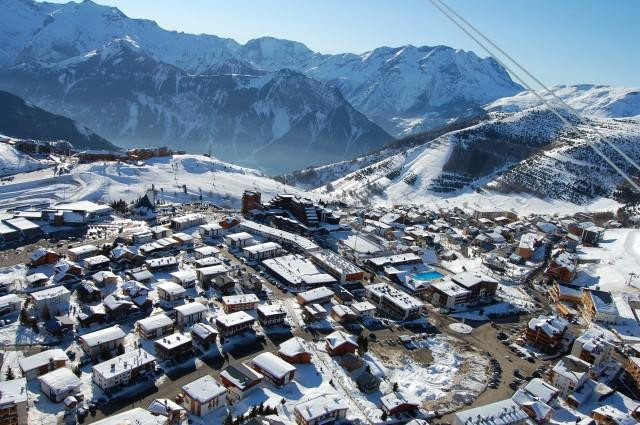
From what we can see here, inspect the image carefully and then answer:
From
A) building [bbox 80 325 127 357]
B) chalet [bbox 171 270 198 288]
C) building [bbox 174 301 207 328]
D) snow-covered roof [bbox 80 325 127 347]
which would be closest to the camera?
building [bbox 80 325 127 357]

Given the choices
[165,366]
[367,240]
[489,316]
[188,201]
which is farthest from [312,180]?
[165,366]

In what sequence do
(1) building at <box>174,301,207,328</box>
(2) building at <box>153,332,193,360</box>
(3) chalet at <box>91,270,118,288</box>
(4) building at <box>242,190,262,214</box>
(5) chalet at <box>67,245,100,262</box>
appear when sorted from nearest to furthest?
(2) building at <box>153,332,193,360</box> < (1) building at <box>174,301,207,328</box> < (3) chalet at <box>91,270,118,288</box> < (5) chalet at <box>67,245,100,262</box> < (4) building at <box>242,190,262,214</box>

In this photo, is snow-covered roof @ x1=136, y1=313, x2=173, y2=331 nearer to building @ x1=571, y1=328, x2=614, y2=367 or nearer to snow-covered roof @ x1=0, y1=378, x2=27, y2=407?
snow-covered roof @ x1=0, y1=378, x2=27, y2=407

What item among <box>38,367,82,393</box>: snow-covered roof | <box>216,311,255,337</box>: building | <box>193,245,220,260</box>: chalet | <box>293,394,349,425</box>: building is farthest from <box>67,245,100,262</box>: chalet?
<box>293,394,349,425</box>: building

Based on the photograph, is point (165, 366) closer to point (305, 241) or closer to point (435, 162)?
point (305, 241)

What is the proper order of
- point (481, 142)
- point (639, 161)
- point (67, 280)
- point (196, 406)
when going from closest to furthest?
point (196, 406)
point (67, 280)
point (639, 161)
point (481, 142)

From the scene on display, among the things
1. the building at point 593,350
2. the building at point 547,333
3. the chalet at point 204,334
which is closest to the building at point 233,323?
the chalet at point 204,334

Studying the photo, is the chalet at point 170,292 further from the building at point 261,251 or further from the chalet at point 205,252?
the building at point 261,251
